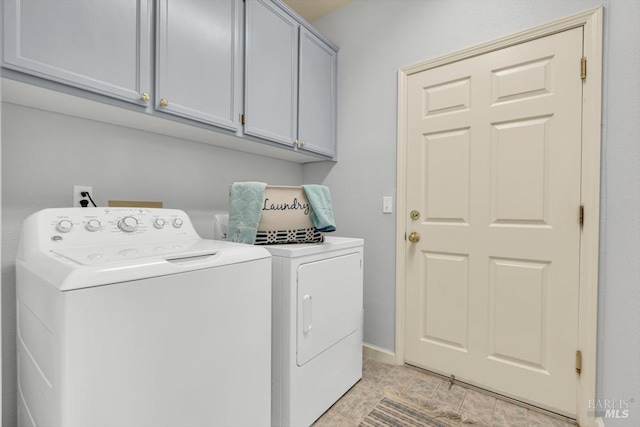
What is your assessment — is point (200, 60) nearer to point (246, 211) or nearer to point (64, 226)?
point (246, 211)

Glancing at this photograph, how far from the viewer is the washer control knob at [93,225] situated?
1095 millimetres

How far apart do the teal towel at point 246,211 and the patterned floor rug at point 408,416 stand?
1.12 m

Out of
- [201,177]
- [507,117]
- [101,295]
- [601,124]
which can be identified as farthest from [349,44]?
[101,295]

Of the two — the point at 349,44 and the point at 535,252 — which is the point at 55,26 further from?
the point at 535,252

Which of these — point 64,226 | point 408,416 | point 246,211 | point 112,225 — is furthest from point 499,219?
point 64,226

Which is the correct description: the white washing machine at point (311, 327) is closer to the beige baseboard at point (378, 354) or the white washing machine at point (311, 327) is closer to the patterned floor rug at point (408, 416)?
the patterned floor rug at point (408, 416)

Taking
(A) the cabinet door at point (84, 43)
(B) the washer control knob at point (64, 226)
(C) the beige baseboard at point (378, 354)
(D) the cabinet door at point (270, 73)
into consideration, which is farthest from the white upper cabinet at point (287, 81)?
(C) the beige baseboard at point (378, 354)

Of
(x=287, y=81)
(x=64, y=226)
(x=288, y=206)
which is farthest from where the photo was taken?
(x=287, y=81)

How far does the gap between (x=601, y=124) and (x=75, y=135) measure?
249 centimetres

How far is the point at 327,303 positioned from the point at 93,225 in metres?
1.08

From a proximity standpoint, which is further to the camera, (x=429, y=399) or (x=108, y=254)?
(x=429, y=399)

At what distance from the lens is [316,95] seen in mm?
2115

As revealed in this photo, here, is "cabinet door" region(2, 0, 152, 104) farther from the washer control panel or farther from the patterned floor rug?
the patterned floor rug

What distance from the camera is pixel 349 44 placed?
226 cm
